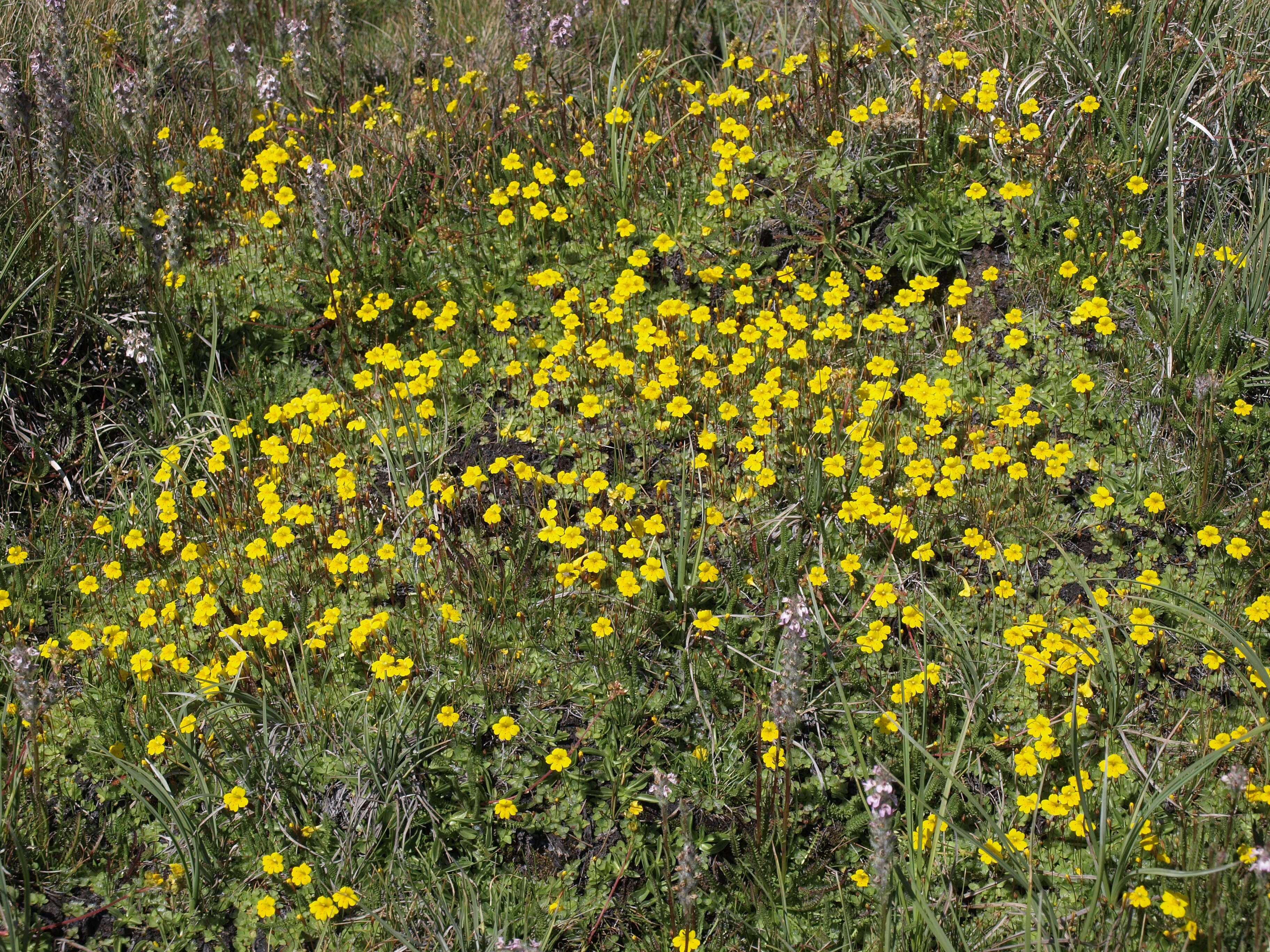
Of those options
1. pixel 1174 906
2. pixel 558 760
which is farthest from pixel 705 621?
pixel 1174 906

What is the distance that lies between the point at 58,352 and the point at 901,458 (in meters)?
3.88

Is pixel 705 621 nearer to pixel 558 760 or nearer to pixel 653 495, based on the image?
pixel 558 760

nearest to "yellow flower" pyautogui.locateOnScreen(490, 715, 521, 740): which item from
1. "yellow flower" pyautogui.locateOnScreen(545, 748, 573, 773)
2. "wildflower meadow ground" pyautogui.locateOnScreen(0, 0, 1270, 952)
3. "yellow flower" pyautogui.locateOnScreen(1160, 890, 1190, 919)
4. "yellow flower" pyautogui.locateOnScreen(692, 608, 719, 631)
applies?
"wildflower meadow ground" pyautogui.locateOnScreen(0, 0, 1270, 952)

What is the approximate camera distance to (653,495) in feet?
14.5

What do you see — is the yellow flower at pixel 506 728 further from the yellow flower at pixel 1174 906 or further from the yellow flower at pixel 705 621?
the yellow flower at pixel 1174 906

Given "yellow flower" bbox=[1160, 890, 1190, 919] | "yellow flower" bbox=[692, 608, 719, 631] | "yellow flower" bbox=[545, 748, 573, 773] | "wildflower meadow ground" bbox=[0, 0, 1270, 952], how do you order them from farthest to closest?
1. "yellow flower" bbox=[692, 608, 719, 631]
2. "yellow flower" bbox=[545, 748, 573, 773]
3. "wildflower meadow ground" bbox=[0, 0, 1270, 952]
4. "yellow flower" bbox=[1160, 890, 1190, 919]

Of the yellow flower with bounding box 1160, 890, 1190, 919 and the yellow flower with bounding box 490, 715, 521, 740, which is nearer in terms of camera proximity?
the yellow flower with bounding box 1160, 890, 1190, 919

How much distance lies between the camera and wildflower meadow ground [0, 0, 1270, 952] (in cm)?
321

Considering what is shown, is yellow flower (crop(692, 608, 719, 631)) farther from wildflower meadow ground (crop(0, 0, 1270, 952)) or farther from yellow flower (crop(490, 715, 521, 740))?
yellow flower (crop(490, 715, 521, 740))

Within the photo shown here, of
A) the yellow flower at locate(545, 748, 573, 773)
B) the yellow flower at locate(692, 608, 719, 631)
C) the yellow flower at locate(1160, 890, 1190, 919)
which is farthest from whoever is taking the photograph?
the yellow flower at locate(692, 608, 719, 631)

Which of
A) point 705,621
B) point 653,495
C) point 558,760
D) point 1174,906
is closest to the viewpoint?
point 1174,906

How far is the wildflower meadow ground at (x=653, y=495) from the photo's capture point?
321 centimetres

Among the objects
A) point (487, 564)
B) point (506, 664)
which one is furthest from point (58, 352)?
point (506, 664)

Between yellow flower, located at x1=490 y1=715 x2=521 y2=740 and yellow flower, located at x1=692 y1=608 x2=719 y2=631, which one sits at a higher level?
yellow flower, located at x1=692 y1=608 x2=719 y2=631
